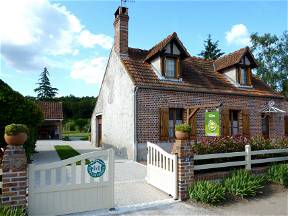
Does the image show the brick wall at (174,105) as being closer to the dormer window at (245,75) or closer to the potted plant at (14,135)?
the dormer window at (245,75)

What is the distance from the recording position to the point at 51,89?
78000mm

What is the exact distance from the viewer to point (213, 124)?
35.8 feet

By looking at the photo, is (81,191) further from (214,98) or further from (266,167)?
(214,98)

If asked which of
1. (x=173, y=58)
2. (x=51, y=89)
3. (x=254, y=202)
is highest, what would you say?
(x=51, y=89)

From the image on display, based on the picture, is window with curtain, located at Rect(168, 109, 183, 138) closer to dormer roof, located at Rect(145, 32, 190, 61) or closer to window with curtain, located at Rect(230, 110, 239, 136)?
dormer roof, located at Rect(145, 32, 190, 61)

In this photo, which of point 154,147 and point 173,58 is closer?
point 154,147

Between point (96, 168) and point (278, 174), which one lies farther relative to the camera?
point (278, 174)

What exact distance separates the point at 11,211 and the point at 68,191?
46.3 inches

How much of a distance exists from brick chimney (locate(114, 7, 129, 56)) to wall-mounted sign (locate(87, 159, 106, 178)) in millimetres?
10151

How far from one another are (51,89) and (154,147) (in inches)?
2941

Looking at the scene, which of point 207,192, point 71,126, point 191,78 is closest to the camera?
point 207,192

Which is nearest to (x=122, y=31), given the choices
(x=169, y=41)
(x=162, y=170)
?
(x=169, y=41)

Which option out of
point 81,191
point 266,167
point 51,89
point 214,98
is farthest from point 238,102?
point 51,89

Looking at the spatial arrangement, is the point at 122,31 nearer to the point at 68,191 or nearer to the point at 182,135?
the point at 182,135
